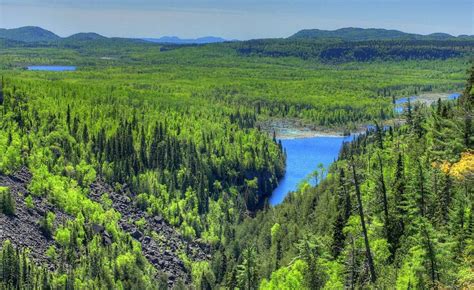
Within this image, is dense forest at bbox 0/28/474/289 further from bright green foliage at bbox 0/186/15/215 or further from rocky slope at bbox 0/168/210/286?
rocky slope at bbox 0/168/210/286

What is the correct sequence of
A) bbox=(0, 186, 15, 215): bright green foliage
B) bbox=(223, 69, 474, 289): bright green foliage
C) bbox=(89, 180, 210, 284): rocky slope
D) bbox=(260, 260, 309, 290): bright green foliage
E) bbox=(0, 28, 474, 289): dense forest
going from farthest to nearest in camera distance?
bbox=(89, 180, 210, 284): rocky slope, bbox=(0, 186, 15, 215): bright green foliage, bbox=(260, 260, 309, 290): bright green foliage, bbox=(0, 28, 474, 289): dense forest, bbox=(223, 69, 474, 289): bright green foliage

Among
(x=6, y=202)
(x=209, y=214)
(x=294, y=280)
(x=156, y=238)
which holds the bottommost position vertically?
(x=156, y=238)

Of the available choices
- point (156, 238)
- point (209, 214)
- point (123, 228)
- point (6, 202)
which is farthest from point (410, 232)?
point (209, 214)

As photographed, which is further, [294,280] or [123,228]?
[123,228]

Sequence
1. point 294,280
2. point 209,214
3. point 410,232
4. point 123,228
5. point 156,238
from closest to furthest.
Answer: point 410,232 → point 294,280 → point 123,228 → point 156,238 → point 209,214

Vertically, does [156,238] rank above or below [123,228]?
below

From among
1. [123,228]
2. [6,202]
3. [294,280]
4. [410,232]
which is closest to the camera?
[410,232]

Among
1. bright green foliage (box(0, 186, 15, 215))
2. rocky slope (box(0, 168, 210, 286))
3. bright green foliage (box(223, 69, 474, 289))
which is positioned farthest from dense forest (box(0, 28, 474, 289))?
rocky slope (box(0, 168, 210, 286))

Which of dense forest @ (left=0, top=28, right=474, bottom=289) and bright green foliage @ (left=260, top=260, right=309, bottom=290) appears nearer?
dense forest @ (left=0, top=28, right=474, bottom=289)

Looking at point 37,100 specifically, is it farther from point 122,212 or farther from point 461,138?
point 461,138

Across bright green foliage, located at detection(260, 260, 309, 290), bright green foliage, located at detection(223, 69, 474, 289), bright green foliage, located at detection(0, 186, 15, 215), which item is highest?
bright green foliage, located at detection(223, 69, 474, 289)

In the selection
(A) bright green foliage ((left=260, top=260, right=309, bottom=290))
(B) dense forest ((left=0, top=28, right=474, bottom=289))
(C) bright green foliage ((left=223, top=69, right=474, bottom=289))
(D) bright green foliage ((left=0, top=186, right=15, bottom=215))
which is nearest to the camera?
(C) bright green foliage ((left=223, top=69, right=474, bottom=289))

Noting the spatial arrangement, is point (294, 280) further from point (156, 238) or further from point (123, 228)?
point (156, 238)
